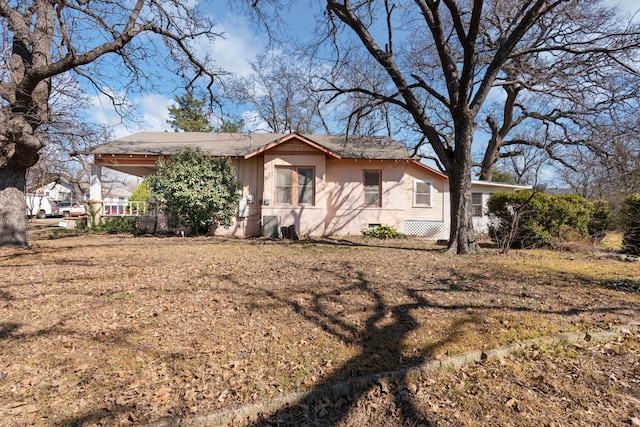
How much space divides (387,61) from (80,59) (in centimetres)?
727

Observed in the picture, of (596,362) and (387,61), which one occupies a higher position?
(387,61)

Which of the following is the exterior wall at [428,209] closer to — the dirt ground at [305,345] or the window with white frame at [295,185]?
the window with white frame at [295,185]

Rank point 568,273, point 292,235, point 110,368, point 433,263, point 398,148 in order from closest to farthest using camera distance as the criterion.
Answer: point 110,368 → point 568,273 → point 433,263 → point 292,235 → point 398,148

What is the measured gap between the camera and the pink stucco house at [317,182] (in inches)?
495

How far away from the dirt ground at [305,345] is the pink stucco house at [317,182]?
6738 mm

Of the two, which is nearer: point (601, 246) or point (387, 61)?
point (387, 61)

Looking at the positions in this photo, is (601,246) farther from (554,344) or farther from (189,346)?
(189,346)

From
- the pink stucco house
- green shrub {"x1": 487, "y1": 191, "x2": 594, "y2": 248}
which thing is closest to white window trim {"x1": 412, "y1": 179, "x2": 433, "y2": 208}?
Result: the pink stucco house

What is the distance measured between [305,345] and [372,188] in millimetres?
10939

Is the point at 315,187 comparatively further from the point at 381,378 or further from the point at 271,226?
the point at 381,378

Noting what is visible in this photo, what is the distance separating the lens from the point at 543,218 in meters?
10.2

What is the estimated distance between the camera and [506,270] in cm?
647

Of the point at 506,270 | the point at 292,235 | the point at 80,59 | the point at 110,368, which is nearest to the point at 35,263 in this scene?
the point at 80,59

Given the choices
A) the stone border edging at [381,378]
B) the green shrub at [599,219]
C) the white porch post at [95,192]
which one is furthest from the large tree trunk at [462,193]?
the white porch post at [95,192]
